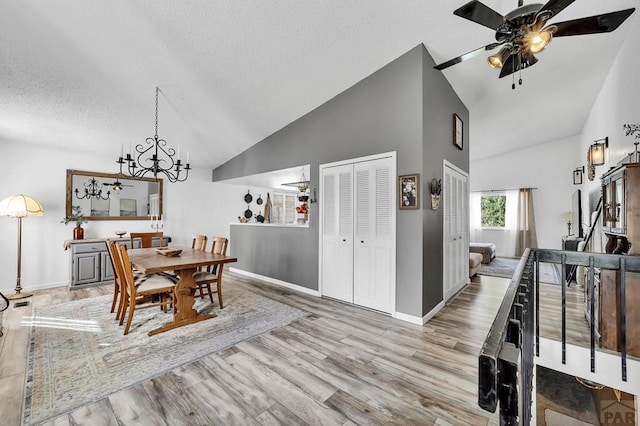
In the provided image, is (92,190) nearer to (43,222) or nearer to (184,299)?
(43,222)

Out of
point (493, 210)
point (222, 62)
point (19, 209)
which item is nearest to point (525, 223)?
point (493, 210)

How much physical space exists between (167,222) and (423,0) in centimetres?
608

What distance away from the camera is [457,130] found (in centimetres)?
430

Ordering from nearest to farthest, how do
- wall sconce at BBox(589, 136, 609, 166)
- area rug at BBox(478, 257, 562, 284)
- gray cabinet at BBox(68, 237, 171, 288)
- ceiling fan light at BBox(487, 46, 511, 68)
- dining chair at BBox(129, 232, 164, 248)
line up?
ceiling fan light at BBox(487, 46, 511, 68) → wall sconce at BBox(589, 136, 609, 166) → gray cabinet at BBox(68, 237, 171, 288) → dining chair at BBox(129, 232, 164, 248) → area rug at BBox(478, 257, 562, 284)

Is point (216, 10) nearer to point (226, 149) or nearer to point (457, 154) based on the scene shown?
point (226, 149)

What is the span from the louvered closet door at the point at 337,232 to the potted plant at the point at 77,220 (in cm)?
438

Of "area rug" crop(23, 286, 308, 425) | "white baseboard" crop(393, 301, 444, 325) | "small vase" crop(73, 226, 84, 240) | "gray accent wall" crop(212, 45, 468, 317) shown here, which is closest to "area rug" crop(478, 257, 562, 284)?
"white baseboard" crop(393, 301, 444, 325)

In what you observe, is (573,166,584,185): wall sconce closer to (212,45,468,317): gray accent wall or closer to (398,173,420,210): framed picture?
(212,45,468,317): gray accent wall

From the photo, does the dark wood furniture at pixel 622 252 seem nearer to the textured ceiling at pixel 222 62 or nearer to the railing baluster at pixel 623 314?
the railing baluster at pixel 623 314

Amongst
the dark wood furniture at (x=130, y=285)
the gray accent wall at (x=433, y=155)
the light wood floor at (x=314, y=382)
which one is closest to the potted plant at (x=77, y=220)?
the light wood floor at (x=314, y=382)

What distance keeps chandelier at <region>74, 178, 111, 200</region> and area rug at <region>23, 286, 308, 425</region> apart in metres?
2.16

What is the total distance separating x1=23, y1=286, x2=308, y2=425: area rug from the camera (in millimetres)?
1996

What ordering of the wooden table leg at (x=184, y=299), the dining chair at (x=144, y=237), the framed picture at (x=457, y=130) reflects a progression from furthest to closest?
the dining chair at (x=144, y=237)
the framed picture at (x=457, y=130)
the wooden table leg at (x=184, y=299)

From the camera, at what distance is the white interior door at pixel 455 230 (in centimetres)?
394
